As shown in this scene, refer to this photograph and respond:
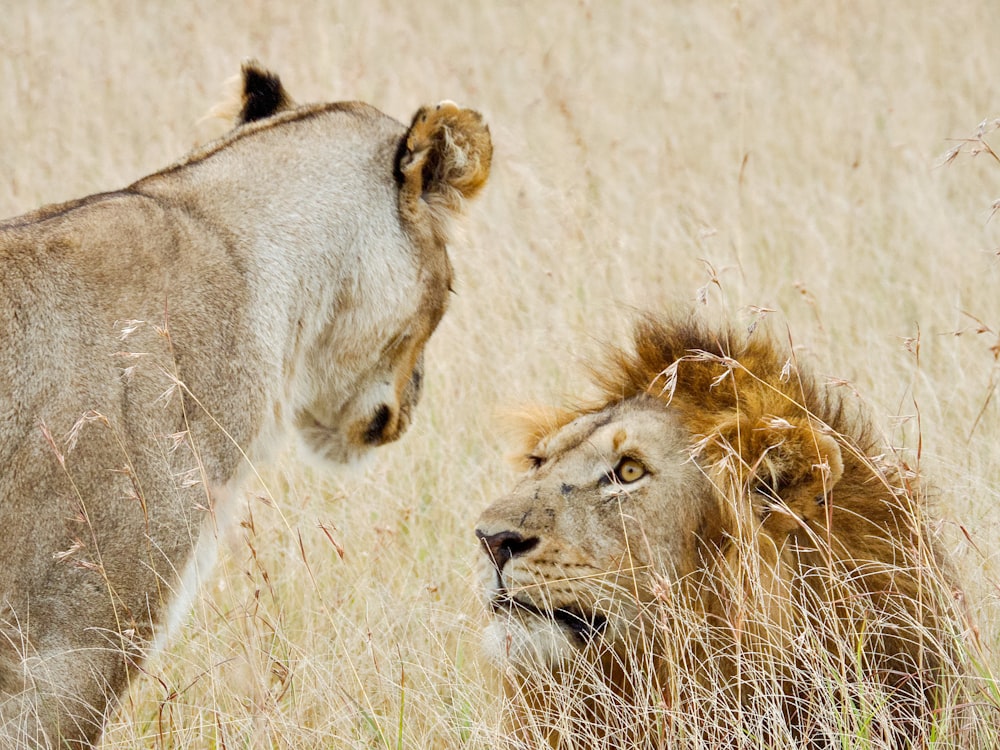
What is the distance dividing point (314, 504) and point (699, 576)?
225 centimetres

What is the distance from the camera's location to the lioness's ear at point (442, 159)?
3594 millimetres

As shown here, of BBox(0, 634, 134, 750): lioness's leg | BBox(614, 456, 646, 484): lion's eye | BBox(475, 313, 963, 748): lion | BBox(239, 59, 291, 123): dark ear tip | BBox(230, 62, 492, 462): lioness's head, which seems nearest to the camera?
BBox(0, 634, 134, 750): lioness's leg

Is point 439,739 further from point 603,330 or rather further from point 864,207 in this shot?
point 864,207

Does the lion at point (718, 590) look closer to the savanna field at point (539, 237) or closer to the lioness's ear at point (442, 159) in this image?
the savanna field at point (539, 237)

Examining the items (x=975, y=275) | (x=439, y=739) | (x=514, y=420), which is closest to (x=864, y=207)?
(x=975, y=275)

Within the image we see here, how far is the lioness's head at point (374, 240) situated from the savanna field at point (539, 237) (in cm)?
31

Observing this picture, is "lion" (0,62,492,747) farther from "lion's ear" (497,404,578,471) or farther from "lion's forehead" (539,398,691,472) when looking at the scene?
"lion's forehead" (539,398,691,472)

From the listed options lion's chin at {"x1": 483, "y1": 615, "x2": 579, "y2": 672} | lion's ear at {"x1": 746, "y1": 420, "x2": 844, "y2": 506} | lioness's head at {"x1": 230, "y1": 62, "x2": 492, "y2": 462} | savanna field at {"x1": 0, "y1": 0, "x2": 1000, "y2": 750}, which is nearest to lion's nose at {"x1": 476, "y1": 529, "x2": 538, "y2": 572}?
lion's chin at {"x1": 483, "y1": 615, "x2": 579, "y2": 672}

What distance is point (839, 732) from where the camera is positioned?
2766 mm

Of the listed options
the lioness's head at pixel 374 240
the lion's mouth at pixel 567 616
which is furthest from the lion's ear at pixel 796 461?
the lioness's head at pixel 374 240

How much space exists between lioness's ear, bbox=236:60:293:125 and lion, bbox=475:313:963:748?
58.9 inches

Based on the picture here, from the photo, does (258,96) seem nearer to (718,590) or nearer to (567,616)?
(567,616)

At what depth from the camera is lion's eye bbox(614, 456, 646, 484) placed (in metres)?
3.12

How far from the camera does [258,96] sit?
3883 mm
